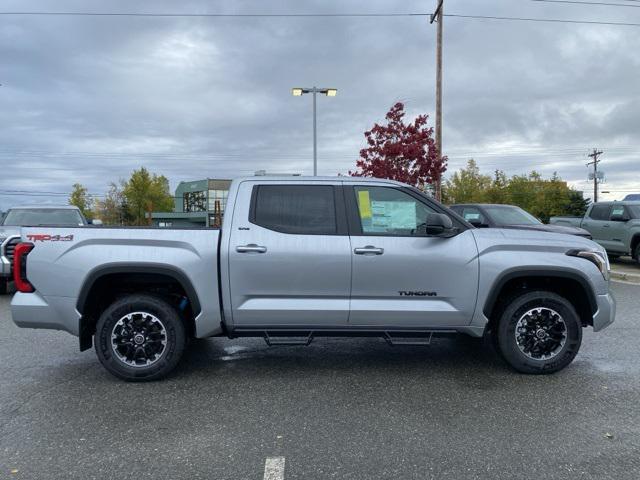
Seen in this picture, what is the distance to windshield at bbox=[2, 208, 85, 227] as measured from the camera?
36.7 feet

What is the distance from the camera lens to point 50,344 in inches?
238

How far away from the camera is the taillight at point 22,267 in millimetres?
4559

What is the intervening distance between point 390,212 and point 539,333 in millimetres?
1845

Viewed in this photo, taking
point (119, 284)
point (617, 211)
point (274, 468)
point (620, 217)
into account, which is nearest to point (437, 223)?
point (274, 468)

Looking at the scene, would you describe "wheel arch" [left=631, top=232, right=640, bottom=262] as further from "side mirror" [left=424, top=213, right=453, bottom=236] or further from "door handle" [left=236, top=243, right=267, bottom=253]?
"door handle" [left=236, top=243, right=267, bottom=253]

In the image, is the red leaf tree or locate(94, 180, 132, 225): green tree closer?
the red leaf tree

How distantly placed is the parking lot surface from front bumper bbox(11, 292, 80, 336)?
0.58 meters

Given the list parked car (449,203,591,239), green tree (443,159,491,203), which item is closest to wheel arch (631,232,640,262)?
parked car (449,203,591,239)

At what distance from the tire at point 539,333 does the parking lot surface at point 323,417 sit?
16 cm

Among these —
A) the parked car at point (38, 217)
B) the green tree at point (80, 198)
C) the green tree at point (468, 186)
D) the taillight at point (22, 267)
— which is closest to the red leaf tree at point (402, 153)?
the parked car at point (38, 217)

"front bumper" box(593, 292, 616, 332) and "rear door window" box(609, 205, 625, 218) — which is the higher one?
"rear door window" box(609, 205, 625, 218)

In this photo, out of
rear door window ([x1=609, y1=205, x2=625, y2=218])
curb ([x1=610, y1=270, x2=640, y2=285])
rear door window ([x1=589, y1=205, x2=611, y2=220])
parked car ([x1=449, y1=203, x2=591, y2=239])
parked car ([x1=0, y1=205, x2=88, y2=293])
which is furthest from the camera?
rear door window ([x1=589, y1=205, x2=611, y2=220])

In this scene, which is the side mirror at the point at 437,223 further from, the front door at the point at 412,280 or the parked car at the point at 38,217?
the parked car at the point at 38,217

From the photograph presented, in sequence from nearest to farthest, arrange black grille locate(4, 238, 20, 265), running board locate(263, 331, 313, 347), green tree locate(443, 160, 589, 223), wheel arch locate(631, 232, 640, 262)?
running board locate(263, 331, 313, 347), black grille locate(4, 238, 20, 265), wheel arch locate(631, 232, 640, 262), green tree locate(443, 160, 589, 223)
